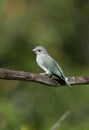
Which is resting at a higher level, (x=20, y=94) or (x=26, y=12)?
(x=26, y=12)

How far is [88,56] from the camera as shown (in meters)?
11.6

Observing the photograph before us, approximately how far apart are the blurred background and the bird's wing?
3.95m

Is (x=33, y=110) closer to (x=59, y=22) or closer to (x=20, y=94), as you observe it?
(x=20, y=94)

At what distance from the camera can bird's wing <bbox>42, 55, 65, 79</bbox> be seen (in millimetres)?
5598

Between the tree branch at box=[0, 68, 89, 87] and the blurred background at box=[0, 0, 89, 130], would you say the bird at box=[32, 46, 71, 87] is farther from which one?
the blurred background at box=[0, 0, 89, 130]

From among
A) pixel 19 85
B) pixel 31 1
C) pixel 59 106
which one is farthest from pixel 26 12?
pixel 59 106

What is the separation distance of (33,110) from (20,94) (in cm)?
75

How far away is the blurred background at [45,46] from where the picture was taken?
35.0 feet

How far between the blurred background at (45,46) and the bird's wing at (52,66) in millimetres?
3954

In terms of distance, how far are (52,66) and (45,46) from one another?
6.11m

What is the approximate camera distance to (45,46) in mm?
11836

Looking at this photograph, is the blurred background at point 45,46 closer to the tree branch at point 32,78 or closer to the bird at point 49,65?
the bird at point 49,65

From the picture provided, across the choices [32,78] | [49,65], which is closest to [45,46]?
[49,65]

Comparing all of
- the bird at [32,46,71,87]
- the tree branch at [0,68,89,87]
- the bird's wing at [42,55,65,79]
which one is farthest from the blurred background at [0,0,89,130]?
the tree branch at [0,68,89,87]
